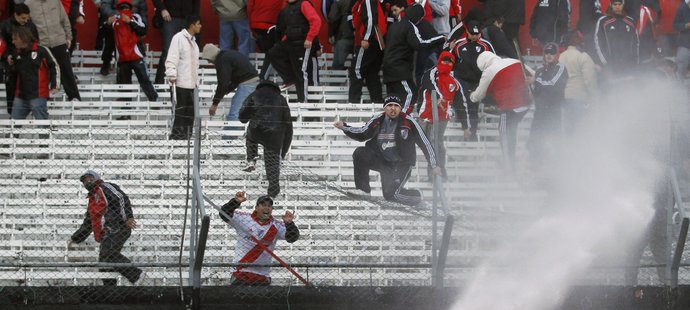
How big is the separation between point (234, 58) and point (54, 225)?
4173mm

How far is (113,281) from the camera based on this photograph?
548 inches

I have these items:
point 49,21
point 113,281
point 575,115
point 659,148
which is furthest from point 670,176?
point 49,21

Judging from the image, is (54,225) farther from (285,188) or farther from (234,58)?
(234,58)

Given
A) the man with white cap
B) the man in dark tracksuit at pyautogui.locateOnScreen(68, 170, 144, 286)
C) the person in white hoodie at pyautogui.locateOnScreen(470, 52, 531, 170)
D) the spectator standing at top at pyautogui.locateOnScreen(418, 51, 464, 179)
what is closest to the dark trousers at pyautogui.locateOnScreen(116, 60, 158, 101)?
the man with white cap

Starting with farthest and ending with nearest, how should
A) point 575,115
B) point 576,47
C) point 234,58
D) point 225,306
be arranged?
point 576,47, point 234,58, point 575,115, point 225,306

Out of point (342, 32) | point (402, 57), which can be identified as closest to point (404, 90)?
point (402, 57)

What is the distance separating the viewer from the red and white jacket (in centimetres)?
1596

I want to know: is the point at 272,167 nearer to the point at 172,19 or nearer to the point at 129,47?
the point at 129,47

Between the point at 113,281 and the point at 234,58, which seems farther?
the point at 234,58

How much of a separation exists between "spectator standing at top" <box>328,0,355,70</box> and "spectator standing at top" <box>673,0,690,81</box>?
4.02m

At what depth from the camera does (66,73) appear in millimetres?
18281

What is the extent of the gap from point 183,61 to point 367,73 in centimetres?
234

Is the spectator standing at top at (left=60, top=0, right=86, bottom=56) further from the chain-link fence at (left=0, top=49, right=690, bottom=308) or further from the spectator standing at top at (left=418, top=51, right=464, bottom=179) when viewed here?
the chain-link fence at (left=0, top=49, right=690, bottom=308)

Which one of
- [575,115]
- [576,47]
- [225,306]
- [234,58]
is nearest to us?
[225,306]
